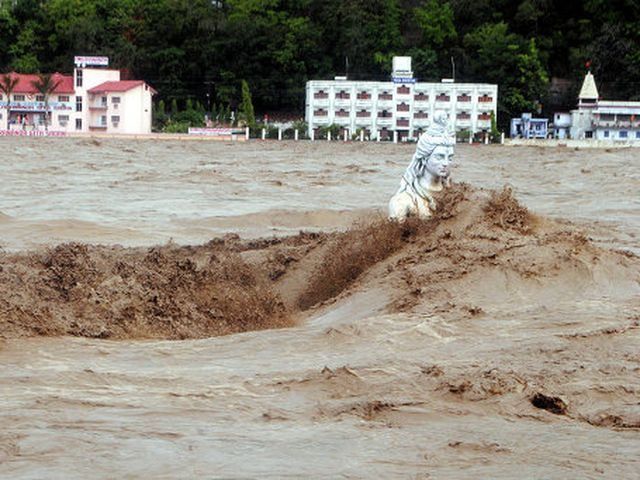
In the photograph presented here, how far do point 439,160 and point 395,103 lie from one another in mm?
73561

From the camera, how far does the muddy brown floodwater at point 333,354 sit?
298 inches

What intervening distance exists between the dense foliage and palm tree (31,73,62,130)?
33.4ft

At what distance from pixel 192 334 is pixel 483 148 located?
215 ft

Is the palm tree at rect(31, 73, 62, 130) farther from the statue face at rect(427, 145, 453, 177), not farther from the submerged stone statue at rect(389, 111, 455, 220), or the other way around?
the statue face at rect(427, 145, 453, 177)

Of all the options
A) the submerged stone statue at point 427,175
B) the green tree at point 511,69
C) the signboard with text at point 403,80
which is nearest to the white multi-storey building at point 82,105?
the signboard with text at point 403,80

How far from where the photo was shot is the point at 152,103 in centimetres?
9388

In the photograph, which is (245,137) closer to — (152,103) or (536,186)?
(152,103)

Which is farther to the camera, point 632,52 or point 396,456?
point 632,52

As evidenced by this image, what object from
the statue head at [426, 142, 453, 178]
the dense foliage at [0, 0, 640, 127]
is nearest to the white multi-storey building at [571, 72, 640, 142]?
the dense foliage at [0, 0, 640, 127]

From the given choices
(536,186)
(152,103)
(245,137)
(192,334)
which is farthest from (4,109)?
(192,334)

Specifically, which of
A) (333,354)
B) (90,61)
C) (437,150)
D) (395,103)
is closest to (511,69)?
(395,103)

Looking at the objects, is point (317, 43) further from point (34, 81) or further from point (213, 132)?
point (34, 81)

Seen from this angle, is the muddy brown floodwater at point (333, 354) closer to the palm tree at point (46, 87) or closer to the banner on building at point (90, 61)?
the palm tree at point (46, 87)

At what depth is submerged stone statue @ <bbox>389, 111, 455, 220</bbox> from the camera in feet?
51.9
